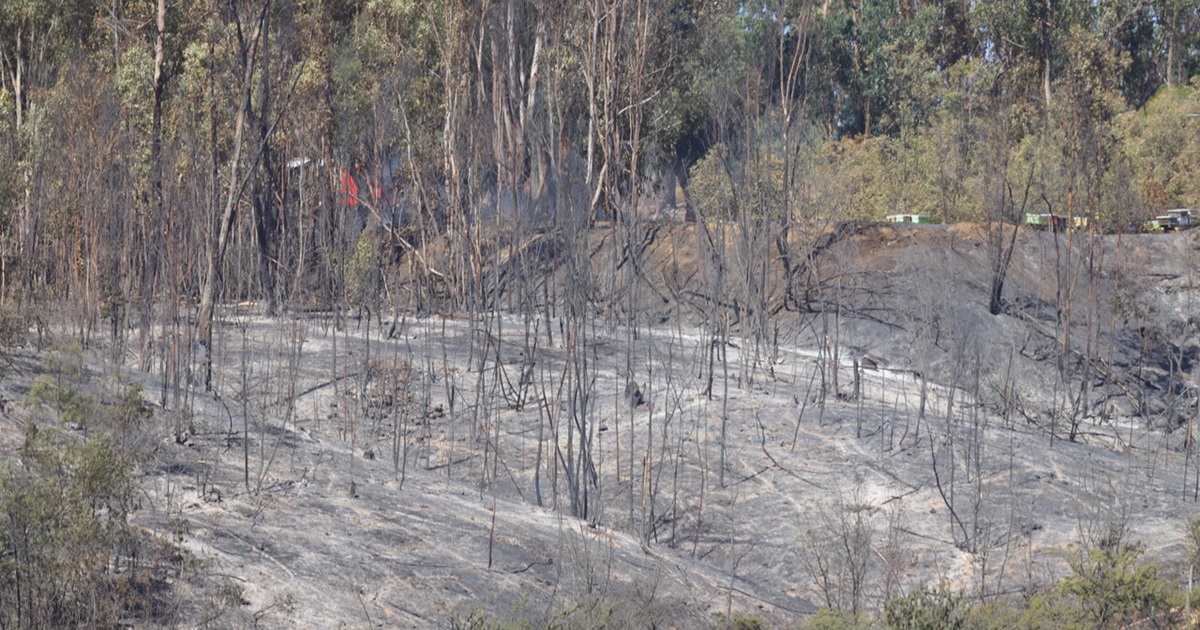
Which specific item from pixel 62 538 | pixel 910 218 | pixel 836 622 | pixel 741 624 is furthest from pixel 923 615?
pixel 910 218

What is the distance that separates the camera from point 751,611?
33.6ft

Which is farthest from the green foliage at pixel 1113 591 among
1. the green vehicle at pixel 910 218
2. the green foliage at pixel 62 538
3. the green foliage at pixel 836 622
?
the green vehicle at pixel 910 218

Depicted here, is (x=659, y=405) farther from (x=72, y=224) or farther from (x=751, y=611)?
(x=72, y=224)

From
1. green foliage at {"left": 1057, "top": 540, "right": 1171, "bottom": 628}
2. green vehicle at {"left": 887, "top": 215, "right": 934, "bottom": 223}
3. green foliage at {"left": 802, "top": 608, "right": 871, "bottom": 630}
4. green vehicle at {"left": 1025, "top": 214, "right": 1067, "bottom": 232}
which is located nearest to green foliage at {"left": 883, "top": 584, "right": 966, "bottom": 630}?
green foliage at {"left": 802, "top": 608, "right": 871, "bottom": 630}

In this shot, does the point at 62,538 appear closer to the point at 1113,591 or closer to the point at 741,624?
the point at 741,624

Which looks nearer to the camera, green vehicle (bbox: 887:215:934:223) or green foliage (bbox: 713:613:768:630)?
green foliage (bbox: 713:613:768:630)

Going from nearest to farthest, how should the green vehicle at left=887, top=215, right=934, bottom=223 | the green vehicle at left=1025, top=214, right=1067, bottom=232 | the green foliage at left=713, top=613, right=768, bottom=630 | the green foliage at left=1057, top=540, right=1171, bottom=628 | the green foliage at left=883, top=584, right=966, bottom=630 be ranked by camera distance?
the green foliage at left=883, top=584, right=966, bottom=630, the green foliage at left=713, top=613, right=768, bottom=630, the green foliage at left=1057, top=540, right=1171, bottom=628, the green vehicle at left=1025, top=214, right=1067, bottom=232, the green vehicle at left=887, top=215, right=934, bottom=223

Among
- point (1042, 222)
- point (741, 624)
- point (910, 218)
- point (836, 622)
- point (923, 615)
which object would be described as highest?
point (910, 218)

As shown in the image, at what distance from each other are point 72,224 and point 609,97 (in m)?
6.55

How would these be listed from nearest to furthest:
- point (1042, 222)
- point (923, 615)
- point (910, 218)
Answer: point (923, 615) < point (1042, 222) < point (910, 218)

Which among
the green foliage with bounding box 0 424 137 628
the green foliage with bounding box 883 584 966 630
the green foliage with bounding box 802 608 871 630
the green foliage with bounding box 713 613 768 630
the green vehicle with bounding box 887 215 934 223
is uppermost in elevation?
the green vehicle with bounding box 887 215 934 223

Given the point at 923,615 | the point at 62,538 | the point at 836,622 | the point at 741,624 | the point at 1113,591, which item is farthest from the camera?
the point at 1113,591

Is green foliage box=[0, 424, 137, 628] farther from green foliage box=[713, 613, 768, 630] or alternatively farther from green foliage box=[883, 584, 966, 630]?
green foliage box=[883, 584, 966, 630]

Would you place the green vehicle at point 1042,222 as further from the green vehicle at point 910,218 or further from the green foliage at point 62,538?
the green foliage at point 62,538
